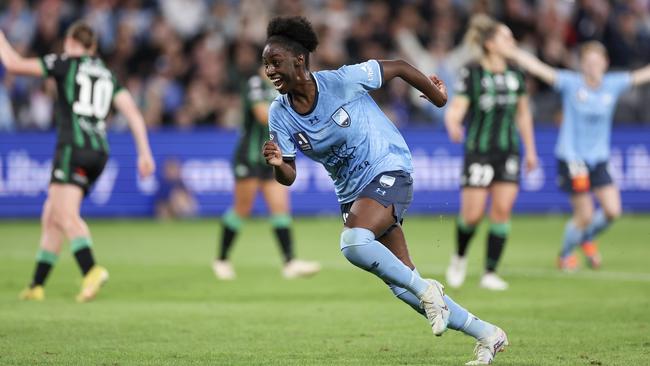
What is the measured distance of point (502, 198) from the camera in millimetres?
12469

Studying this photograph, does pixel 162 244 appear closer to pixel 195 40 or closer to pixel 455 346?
pixel 195 40

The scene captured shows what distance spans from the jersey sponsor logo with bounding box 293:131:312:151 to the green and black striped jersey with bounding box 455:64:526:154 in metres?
5.35

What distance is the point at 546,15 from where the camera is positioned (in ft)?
81.4

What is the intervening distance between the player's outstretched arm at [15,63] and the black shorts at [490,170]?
15.1ft

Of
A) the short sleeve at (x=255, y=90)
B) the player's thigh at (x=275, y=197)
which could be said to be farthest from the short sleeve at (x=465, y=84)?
the player's thigh at (x=275, y=197)

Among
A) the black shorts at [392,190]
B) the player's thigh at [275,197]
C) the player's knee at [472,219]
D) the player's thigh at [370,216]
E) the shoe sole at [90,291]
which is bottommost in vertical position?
the shoe sole at [90,291]

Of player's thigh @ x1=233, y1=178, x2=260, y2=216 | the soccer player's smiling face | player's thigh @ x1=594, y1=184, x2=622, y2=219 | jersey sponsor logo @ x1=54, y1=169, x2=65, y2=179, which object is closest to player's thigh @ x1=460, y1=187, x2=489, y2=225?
player's thigh @ x1=594, y1=184, x2=622, y2=219

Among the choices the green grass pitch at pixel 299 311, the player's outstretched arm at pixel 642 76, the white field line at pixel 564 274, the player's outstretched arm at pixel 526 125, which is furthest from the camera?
the player's outstretched arm at pixel 642 76

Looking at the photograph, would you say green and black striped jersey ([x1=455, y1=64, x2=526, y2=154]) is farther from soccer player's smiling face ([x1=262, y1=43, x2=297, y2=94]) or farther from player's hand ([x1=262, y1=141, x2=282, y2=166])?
player's hand ([x1=262, y1=141, x2=282, y2=166])

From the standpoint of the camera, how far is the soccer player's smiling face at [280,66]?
23.5 ft

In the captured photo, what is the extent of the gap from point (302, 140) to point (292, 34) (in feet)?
2.22

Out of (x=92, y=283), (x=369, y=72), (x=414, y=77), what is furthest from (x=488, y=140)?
(x=369, y=72)

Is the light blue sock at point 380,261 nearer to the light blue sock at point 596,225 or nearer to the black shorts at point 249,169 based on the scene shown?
the black shorts at point 249,169

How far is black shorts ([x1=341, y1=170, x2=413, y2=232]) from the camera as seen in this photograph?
731 cm
